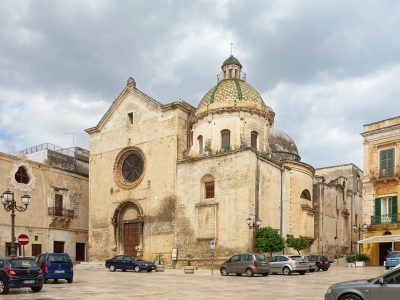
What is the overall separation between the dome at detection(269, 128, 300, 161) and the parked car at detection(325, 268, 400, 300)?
114 feet

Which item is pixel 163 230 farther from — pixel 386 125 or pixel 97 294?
pixel 97 294

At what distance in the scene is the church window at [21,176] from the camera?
142ft

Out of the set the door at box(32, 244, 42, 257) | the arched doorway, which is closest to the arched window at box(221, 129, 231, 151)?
the arched doorway

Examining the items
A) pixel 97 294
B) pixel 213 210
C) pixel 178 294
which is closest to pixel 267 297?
pixel 178 294

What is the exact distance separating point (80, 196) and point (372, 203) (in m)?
26.6

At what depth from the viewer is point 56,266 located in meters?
22.5

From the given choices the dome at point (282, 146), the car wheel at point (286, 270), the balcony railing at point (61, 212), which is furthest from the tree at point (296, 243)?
the balcony railing at point (61, 212)

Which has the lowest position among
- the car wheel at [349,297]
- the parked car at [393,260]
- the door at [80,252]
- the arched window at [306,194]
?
the door at [80,252]

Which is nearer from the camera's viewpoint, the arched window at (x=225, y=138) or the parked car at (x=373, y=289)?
the parked car at (x=373, y=289)

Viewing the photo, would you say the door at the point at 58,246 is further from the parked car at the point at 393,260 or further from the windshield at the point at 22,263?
the parked car at the point at 393,260

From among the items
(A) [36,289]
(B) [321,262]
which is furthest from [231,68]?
(A) [36,289]

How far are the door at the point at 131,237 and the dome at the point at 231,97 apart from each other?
36.4ft

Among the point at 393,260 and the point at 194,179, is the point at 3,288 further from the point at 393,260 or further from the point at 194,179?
the point at 194,179

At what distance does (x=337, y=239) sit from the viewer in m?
48.6
